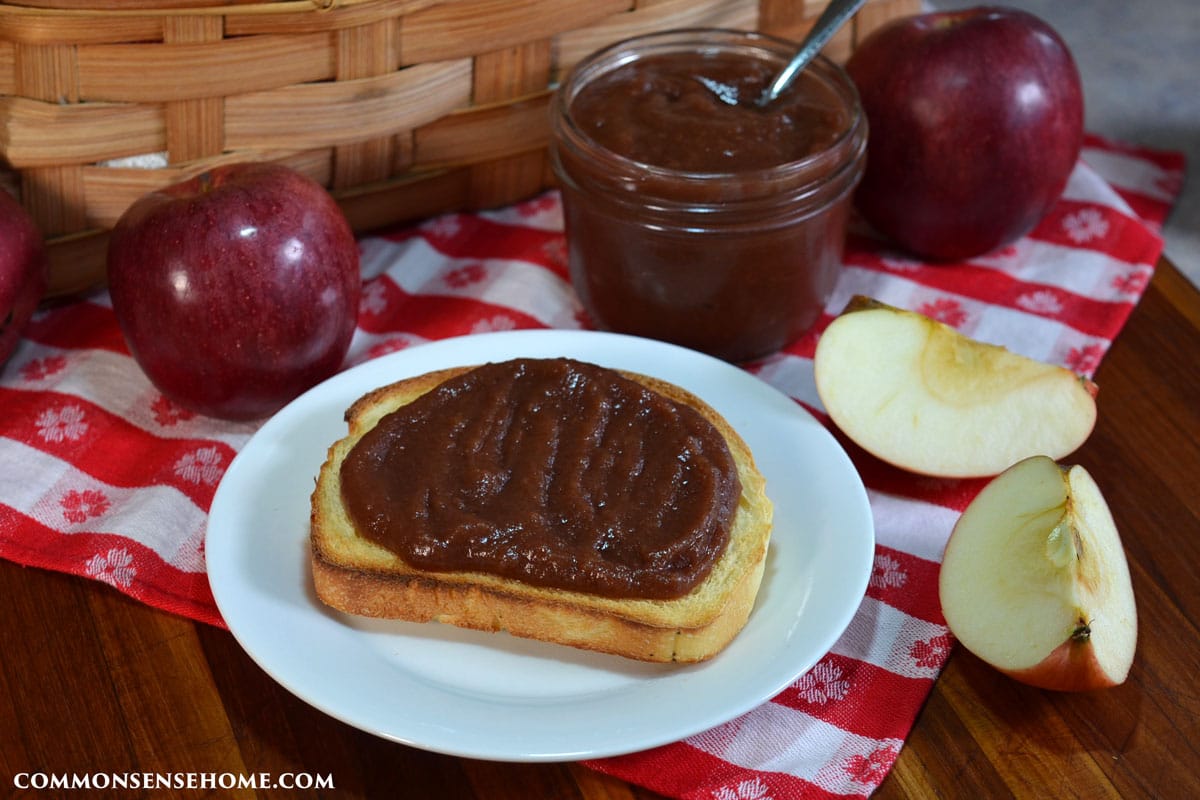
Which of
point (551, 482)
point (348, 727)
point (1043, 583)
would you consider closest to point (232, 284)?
point (551, 482)

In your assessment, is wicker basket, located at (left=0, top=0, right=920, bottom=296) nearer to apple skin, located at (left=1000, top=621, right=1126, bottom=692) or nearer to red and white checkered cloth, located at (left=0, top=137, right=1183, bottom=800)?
red and white checkered cloth, located at (left=0, top=137, right=1183, bottom=800)

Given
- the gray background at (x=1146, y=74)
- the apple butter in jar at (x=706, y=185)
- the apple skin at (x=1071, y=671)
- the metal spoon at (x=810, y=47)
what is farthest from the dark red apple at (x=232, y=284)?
the gray background at (x=1146, y=74)

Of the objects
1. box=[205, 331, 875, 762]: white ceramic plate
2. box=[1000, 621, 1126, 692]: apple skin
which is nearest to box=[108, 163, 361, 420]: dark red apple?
box=[205, 331, 875, 762]: white ceramic plate

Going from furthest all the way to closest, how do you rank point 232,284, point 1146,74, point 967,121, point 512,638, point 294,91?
point 1146,74 → point 967,121 → point 294,91 → point 232,284 → point 512,638

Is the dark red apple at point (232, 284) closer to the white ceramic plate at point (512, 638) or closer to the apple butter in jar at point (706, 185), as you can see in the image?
the white ceramic plate at point (512, 638)

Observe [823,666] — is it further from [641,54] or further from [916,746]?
[641,54]

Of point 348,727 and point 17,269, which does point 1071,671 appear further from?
point 17,269
